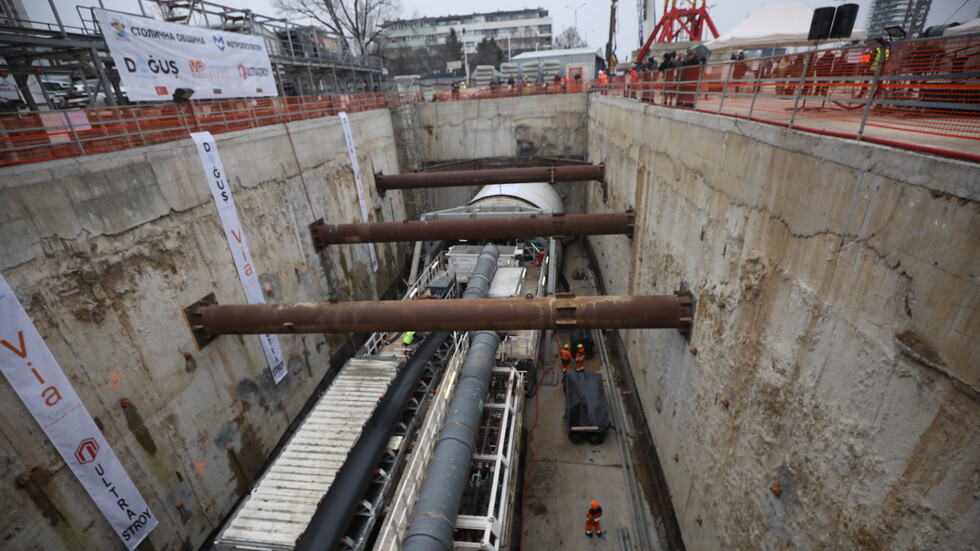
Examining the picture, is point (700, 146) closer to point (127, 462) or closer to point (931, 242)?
point (931, 242)

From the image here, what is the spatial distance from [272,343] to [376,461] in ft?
14.4

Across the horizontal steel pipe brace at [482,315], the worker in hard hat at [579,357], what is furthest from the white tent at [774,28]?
the worker in hard hat at [579,357]

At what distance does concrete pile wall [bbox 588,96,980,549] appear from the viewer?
2.87 m

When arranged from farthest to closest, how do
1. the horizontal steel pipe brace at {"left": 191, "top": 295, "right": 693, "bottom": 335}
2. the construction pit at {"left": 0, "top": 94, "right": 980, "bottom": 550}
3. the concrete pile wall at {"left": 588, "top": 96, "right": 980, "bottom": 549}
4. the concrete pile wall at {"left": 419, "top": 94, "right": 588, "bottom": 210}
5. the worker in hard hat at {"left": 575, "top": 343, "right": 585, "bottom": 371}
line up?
the concrete pile wall at {"left": 419, "top": 94, "right": 588, "bottom": 210}
the worker in hard hat at {"left": 575, "top": 343, "right": 585, "bottom": 371}
the horizontal steel pipe brace at {"left": 191, "top": 295, "right": 693, "bottom": 335}
the construction pit at {"left": 0, "top": 94, "right": 980, "bottom": 550}
the concrete pile wall at {"left": 588, "top": 96, "right": 980, "bottom": 549}

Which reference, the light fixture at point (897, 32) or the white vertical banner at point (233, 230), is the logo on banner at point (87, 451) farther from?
the light fixture at point (897, 32)

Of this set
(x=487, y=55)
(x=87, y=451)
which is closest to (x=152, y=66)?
(x=87, y=451)

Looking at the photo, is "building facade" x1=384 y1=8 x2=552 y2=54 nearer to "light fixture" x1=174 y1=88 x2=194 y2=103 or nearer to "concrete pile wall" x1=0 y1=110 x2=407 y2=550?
"light fixture" x1=174 y1=88 x2=194 y2=103

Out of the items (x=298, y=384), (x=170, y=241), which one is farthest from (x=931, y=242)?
(x=298, y=384)

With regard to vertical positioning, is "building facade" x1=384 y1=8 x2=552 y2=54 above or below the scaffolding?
above

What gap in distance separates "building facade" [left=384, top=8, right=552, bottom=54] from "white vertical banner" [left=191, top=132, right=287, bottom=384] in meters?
82.4

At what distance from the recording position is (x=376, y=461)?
7570 millimetres

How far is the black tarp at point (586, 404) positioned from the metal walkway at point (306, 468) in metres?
4.71

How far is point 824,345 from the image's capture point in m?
4.04

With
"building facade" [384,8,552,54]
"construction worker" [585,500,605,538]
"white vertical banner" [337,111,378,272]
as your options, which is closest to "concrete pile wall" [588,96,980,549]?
"construction worker" [585,500,605,538]
